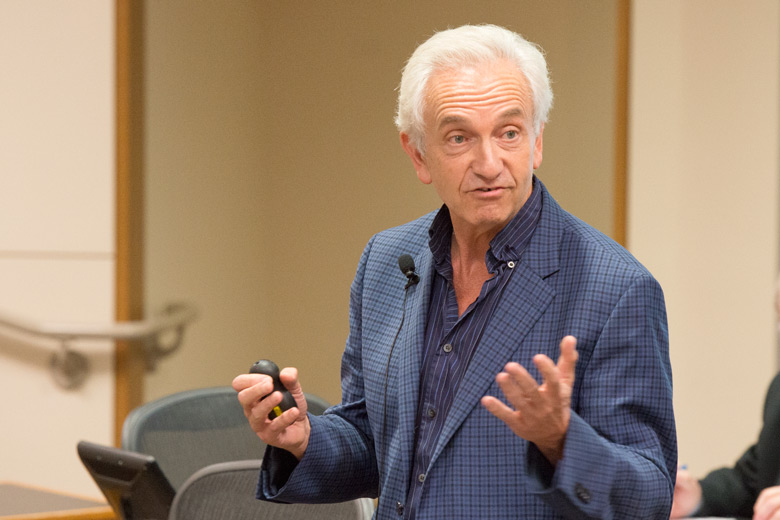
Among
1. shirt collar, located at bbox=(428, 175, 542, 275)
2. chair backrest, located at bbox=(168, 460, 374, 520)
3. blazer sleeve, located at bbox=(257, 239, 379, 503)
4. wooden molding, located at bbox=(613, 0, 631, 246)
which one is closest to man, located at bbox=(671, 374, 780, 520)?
chair backrest, located at bbox=(168, 460, 374, 520)

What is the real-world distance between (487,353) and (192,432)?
1.38 m

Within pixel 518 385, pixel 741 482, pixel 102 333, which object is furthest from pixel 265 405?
pixel 102 333

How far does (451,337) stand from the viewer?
4.58ft

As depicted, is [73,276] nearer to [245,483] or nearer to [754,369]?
[245,483]

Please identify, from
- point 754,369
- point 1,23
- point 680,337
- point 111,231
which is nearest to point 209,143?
point 111,231

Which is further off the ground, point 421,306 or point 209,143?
point 209,143

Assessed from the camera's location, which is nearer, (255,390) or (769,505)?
(255,390)

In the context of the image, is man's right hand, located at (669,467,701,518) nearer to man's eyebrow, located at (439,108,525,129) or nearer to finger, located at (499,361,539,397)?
man's eyebrow, located at (439,108,525,129)

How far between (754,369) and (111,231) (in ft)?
8.37

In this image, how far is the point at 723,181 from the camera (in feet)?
11.4

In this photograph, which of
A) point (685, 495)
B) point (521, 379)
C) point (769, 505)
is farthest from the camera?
point (685, 495)

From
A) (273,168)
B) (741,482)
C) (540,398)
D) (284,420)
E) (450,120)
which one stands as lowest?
(741,482)

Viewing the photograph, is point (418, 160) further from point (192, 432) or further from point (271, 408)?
point (192, 432)

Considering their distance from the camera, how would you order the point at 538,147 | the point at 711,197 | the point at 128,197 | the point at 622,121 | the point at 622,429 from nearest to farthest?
the point at 622,429
the point at 538,147
the point at 711,197
the point at 622,121
the point at 128,197
